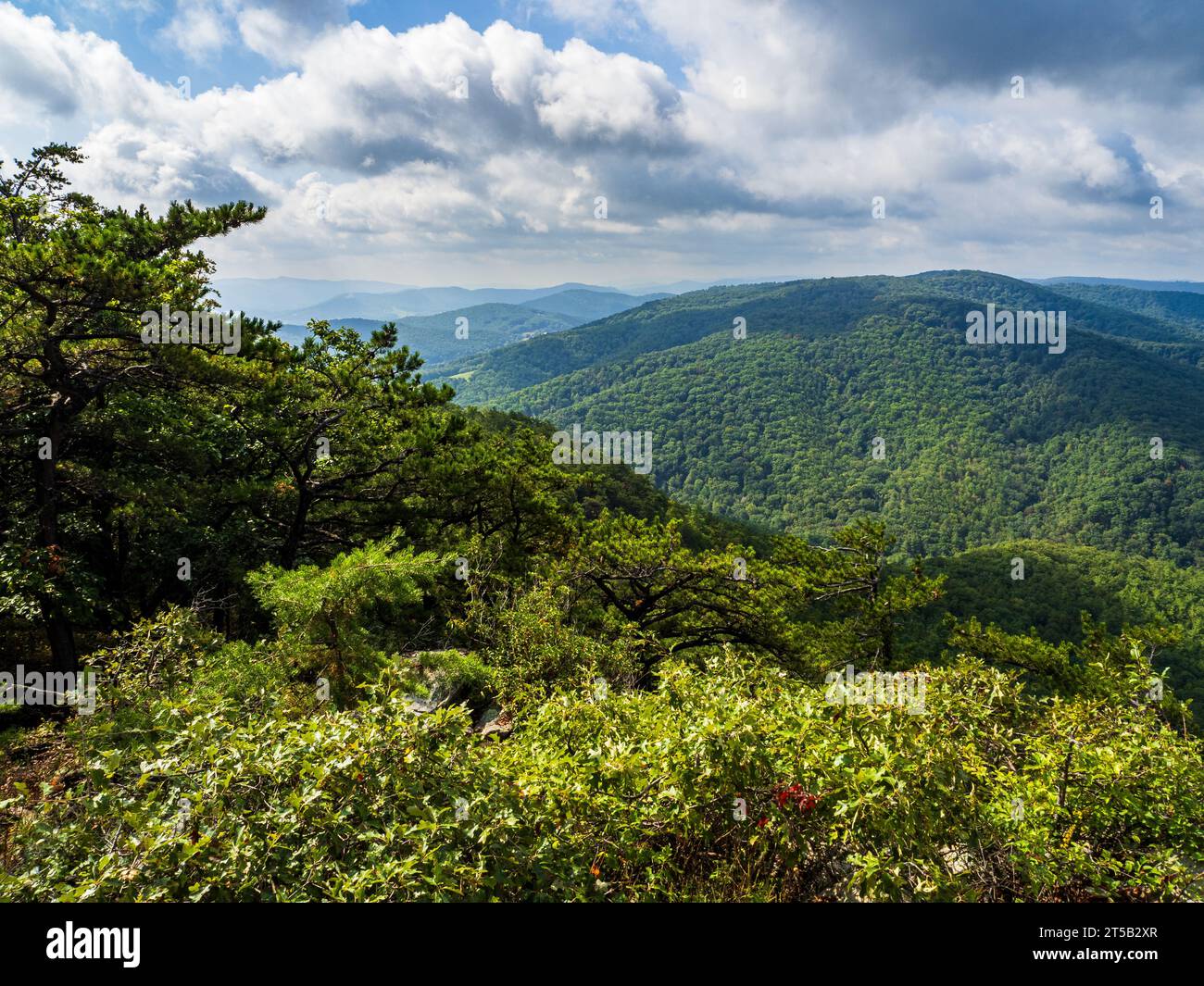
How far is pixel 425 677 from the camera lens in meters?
7.70

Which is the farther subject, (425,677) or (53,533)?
(53,533)

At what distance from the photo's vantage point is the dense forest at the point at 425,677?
2896 mm

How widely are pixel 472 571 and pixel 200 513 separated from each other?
229 inches

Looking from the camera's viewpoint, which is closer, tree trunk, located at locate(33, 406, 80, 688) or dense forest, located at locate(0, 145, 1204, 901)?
dense forest, located at locate(0, 145, 1204, 901)

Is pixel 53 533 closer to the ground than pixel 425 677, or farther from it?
farther from it

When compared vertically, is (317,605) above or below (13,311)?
below

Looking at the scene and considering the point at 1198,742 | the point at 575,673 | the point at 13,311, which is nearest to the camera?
the point at 1198,742

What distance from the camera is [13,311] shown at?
28.5 ft

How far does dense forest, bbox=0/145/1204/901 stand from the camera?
2896mm

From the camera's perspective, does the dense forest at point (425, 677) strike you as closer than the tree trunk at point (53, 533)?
Yes
